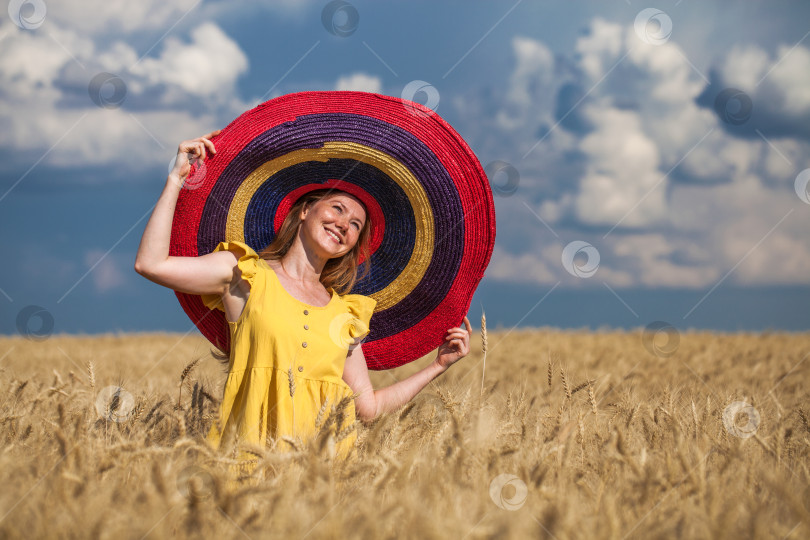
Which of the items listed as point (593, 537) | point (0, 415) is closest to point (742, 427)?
point (593, 537)

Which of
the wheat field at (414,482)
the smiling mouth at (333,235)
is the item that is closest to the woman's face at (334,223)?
the smiling mouth at (333,235)

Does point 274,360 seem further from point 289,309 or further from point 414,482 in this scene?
point 414,482

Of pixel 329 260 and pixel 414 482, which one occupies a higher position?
pixel 329 260

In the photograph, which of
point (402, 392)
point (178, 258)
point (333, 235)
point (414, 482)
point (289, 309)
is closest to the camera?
point (414, 482)

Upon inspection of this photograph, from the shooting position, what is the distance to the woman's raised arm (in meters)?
2.49

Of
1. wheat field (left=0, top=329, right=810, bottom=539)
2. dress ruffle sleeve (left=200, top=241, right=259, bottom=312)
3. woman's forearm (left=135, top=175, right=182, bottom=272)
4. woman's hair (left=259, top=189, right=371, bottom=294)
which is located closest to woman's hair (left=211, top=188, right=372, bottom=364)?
woman's hair (left=259, top=189, right=371, bottom=294)

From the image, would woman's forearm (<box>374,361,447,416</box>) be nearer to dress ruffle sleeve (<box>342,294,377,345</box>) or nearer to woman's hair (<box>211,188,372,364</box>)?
dress ruffle sleeve (<box>342,294,377,345</box>)

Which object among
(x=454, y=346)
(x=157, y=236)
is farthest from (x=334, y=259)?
(x=157, y=236)

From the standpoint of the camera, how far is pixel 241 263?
9.05 ft

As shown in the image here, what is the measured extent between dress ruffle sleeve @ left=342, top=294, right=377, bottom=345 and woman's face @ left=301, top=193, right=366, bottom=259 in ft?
0.88

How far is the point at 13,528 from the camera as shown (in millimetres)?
1463

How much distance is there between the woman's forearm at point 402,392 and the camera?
10.1 feet

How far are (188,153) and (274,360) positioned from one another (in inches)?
38.1

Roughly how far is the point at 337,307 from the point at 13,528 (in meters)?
1.74
